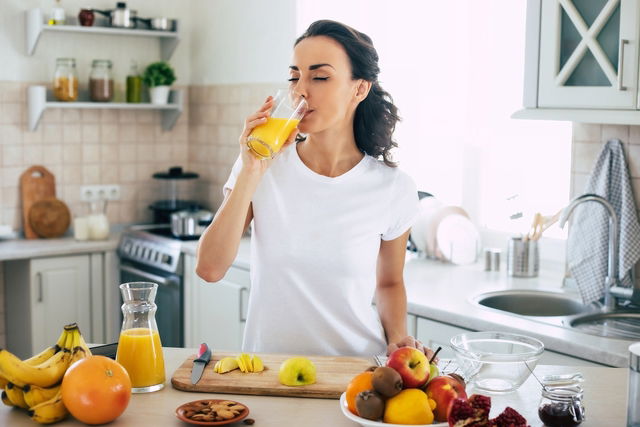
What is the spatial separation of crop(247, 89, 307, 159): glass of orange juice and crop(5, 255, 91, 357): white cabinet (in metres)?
2.51

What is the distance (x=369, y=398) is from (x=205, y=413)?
31 centimetres

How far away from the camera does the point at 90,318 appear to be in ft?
13.9

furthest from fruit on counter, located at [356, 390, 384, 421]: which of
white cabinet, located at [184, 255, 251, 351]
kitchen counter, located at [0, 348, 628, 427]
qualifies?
white cabinet, located at [184, 255, 251, 351]

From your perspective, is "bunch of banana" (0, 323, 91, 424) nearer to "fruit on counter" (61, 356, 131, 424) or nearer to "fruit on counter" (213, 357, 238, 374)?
"fruit on counter" (61, 356, 131, 424)

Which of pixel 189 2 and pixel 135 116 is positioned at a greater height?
pixel 189 2

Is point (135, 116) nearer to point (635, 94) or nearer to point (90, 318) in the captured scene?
point (90, 318)

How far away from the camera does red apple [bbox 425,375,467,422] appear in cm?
143

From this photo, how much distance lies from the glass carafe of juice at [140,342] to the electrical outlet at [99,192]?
3000mm

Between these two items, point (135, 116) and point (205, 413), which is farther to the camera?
point (135, 116)

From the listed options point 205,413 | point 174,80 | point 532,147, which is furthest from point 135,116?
point 205,413

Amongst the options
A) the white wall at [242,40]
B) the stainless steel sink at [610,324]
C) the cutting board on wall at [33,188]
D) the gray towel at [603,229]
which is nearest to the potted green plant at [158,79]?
the white wall at [242,40]

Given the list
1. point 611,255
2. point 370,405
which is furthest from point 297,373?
point 611,255

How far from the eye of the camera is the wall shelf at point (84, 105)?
4.18 meters

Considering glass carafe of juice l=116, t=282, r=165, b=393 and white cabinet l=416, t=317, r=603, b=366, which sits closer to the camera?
glass carafe of juice l=116, t=282, r=165, b=393
